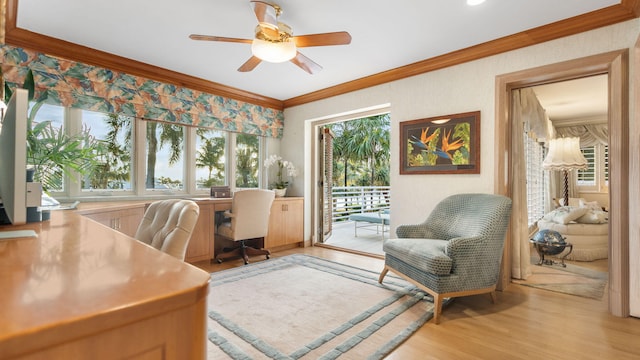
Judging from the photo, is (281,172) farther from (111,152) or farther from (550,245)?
(550,245)

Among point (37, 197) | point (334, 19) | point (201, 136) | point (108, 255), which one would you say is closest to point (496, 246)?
point (334, 19)

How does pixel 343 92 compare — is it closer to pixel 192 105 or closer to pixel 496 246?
pixel 192 105

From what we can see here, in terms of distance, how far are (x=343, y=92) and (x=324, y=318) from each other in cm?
301

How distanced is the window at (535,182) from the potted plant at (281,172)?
3.47 meters

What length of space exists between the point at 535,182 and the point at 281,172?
4.13 m

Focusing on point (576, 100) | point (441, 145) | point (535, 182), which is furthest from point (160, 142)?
point (576, 100)

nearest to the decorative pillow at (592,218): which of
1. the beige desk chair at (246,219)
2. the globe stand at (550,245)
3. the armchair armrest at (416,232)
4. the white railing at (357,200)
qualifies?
the globe stand at (550,245)

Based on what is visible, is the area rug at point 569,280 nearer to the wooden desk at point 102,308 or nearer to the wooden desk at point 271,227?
the wooden desk at point 271,227

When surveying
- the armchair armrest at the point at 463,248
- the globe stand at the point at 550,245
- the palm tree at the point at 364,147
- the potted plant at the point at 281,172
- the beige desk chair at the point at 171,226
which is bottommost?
the globe stand at the point at 550,245

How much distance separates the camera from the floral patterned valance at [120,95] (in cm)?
279

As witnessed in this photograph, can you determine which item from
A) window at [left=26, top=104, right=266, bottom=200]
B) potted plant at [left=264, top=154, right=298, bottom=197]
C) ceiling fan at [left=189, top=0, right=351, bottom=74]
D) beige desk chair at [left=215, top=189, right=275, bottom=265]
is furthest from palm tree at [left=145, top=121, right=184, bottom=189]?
ceiling fan at [left=189, top=0, right=351, bottom=74]

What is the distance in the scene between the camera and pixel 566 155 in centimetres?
404

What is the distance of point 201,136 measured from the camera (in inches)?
167

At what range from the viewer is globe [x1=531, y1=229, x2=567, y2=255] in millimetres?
3545
